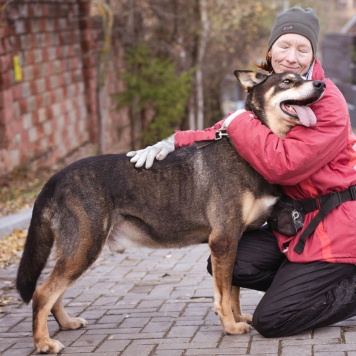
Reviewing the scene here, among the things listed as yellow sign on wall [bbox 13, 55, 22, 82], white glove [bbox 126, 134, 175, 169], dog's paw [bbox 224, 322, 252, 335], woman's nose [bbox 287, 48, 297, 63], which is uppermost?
woman's nose [bbox 287, 48, 297, 63]

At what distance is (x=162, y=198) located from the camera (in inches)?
225

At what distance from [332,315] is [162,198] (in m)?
1.30

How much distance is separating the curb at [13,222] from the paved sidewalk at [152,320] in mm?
1486

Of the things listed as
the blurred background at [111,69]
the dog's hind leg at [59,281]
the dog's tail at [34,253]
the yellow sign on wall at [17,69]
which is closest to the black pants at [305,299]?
the dog's hind leg at [59,281]

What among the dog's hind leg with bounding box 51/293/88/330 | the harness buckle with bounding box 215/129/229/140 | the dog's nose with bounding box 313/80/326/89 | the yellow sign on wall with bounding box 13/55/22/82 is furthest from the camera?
the yellow sign on wall with bounding box 13/55/22/82

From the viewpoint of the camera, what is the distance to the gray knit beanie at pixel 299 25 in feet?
18.9

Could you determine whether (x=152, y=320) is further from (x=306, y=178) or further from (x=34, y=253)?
(x=306, y=178)

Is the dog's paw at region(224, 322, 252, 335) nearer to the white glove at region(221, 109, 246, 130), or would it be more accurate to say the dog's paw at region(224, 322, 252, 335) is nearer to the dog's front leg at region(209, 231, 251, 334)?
the dog's front leg at region(209, 231, 251, 334)

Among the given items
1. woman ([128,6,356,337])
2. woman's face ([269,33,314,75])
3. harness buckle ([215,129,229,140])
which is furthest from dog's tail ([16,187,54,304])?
woman's face ([269,33,314,75])

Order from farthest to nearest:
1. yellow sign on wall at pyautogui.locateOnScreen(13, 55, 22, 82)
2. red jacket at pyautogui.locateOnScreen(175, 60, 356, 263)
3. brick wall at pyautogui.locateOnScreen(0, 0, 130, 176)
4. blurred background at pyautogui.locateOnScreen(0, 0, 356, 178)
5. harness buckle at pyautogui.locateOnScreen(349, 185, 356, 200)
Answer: blurred background at pyautogui.locateOnScreen(0, 0, 356, 178) < yellow sign on wall at pyautogui.locateOnScreen(13, 55, 22, 82) < brick wall at pyautogui.locateOnScreen(0, 0, 130, 176) < harness buckle at pyautogui.locateOnScreen(349, 185, 356, 200) < red jacket at pyautogui.locateOnScreen(175, 60, 356, 263)

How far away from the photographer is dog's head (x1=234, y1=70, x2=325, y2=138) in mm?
5336

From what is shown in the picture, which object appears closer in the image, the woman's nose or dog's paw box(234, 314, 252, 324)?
the woman's nose

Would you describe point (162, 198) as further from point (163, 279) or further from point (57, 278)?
point (163, 279)

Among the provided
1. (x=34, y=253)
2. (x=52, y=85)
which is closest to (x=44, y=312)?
(x=34, y=253)
